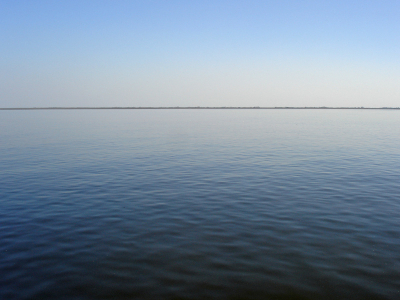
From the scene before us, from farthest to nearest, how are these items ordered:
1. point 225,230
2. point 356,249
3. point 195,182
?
point 195,182 < point 225,230 < point 356,249

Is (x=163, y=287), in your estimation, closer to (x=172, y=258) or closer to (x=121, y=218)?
(x=172, y=258)

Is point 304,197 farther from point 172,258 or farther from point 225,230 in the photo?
point 172,258

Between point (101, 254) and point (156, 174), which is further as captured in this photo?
point (156, 174)

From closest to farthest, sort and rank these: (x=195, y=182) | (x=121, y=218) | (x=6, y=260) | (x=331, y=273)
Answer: (x=331, y=273)
(x=6, y=260)
(x=121, y=218)
(x=195, y=182)

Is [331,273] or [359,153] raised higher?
[331,273]

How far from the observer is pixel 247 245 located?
1418 centimetres

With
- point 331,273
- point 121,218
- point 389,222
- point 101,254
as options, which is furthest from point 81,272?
point 389,222

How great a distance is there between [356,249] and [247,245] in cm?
429

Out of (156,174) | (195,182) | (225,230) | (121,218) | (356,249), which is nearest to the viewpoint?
(356,249)

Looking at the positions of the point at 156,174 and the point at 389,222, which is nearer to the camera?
the point at 389,222

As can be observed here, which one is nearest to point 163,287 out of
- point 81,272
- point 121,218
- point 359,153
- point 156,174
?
point 81,272

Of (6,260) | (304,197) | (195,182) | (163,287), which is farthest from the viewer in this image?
(195,182)

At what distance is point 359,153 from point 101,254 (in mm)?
37374

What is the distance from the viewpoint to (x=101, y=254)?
13.4m
